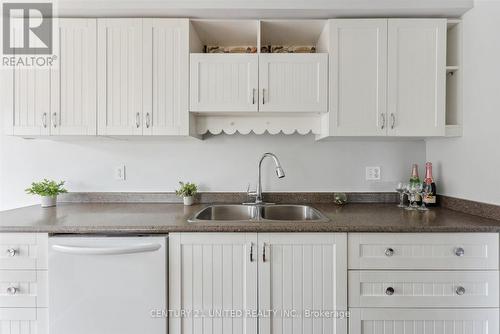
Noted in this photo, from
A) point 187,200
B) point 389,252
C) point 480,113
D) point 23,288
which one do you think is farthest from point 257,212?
point 480,113

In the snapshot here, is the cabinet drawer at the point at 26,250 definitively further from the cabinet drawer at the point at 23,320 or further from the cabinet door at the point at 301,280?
the cabinet door at the point at 301,280

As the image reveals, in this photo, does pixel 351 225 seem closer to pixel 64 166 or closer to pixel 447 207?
pixel 447 207

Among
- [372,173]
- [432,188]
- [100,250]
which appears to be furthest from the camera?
[372,173]

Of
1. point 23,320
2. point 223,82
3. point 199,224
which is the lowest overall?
point 23,320

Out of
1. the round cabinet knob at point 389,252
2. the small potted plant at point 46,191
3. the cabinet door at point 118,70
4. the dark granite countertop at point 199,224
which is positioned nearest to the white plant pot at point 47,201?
the small potted plant at point 46,191

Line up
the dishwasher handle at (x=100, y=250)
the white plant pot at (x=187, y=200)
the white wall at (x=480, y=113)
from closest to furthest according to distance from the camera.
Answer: the dishwasher handle at (x=100, y=250) → the white wall at (x=480, y=113) → the white plant pot at (x=187, y=200)

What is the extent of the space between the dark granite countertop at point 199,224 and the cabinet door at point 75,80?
1.71ft

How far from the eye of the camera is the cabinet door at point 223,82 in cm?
169

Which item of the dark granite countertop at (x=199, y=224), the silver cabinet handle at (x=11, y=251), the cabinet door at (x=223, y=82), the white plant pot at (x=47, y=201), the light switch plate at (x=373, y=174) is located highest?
the cabinet door at (x=223, y=82)

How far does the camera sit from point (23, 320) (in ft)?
4.49

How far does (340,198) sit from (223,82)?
113cm

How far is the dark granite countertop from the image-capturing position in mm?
1340

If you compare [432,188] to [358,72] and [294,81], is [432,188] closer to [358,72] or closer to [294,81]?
[358,72]

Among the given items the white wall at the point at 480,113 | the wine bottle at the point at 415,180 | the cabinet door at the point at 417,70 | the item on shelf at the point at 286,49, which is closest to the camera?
the white wall at the point at 480,113
